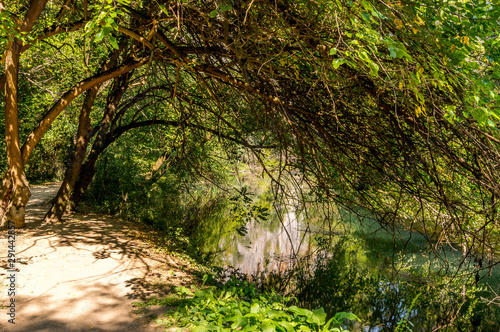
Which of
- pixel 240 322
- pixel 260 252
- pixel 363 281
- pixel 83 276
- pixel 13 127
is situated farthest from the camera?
pixel 260 252

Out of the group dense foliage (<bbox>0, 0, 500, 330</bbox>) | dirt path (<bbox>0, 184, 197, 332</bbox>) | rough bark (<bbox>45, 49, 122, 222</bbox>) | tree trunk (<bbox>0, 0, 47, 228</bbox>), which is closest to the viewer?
dense foliage (<bbox>0, 0, 500, 330</bbox>)

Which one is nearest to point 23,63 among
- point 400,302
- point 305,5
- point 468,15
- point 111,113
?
point 111,113

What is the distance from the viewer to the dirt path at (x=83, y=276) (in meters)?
Result: 3.89

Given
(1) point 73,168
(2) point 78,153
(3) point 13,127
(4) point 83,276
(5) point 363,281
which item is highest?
(3) point 13,127

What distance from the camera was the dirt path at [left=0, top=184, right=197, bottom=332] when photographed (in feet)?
12.8

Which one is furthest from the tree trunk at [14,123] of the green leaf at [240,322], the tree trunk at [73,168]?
the green leaf at [240,322]

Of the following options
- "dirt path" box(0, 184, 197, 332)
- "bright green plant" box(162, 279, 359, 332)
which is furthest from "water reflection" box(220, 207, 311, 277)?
"bright green plant" box(162, 279, 359, 332)

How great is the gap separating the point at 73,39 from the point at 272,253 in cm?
830

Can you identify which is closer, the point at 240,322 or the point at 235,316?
the point at 240,322

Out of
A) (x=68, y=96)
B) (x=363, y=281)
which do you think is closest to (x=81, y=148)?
(x=68, y=96)

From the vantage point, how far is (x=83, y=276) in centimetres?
518

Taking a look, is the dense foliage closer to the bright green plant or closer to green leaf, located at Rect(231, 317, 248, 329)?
the bright green plant

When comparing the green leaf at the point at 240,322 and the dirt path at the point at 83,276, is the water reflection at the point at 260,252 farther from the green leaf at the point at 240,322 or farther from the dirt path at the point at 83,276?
the green leaf at the point at 240,322

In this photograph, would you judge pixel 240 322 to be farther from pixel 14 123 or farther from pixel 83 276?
pixel 14 123
